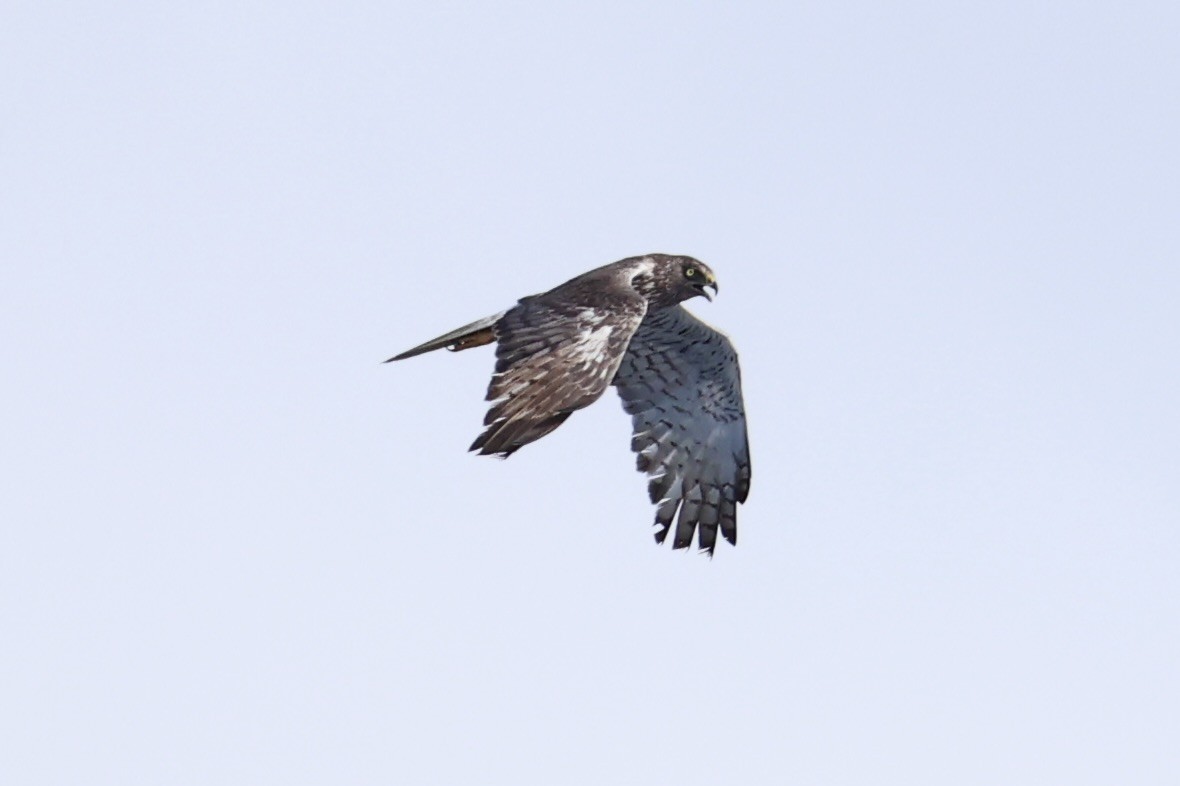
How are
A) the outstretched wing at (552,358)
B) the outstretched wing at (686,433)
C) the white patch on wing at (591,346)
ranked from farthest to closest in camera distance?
the outstretched wing at (686,433), the white patch on wing at (591,346), the outstretched wing at (552,358)

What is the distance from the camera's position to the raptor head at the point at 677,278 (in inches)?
614

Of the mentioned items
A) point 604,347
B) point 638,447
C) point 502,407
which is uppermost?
point 638,447

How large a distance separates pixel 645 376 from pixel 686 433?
67cm

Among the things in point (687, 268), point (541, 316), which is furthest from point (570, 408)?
point (687, 268)

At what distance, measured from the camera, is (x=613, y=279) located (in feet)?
49.1

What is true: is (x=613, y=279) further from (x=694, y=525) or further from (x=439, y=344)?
(x=694, y=525)

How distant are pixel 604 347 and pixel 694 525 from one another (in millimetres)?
4438

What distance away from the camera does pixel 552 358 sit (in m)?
12.7

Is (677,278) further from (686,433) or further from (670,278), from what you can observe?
(686,433)

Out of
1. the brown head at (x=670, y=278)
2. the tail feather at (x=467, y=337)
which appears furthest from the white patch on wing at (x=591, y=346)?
the brown head at (x=670, y=278)

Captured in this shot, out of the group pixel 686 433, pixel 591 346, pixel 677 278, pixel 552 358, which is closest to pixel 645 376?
pixel 686 433

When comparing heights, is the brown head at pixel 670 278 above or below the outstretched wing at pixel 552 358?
above

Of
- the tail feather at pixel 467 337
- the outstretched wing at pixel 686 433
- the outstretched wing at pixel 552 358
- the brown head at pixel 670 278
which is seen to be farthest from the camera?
the outstretched wing at pixel 686 433

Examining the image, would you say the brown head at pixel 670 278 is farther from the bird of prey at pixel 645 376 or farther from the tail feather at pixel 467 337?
the tail feather at pixel 467 337
